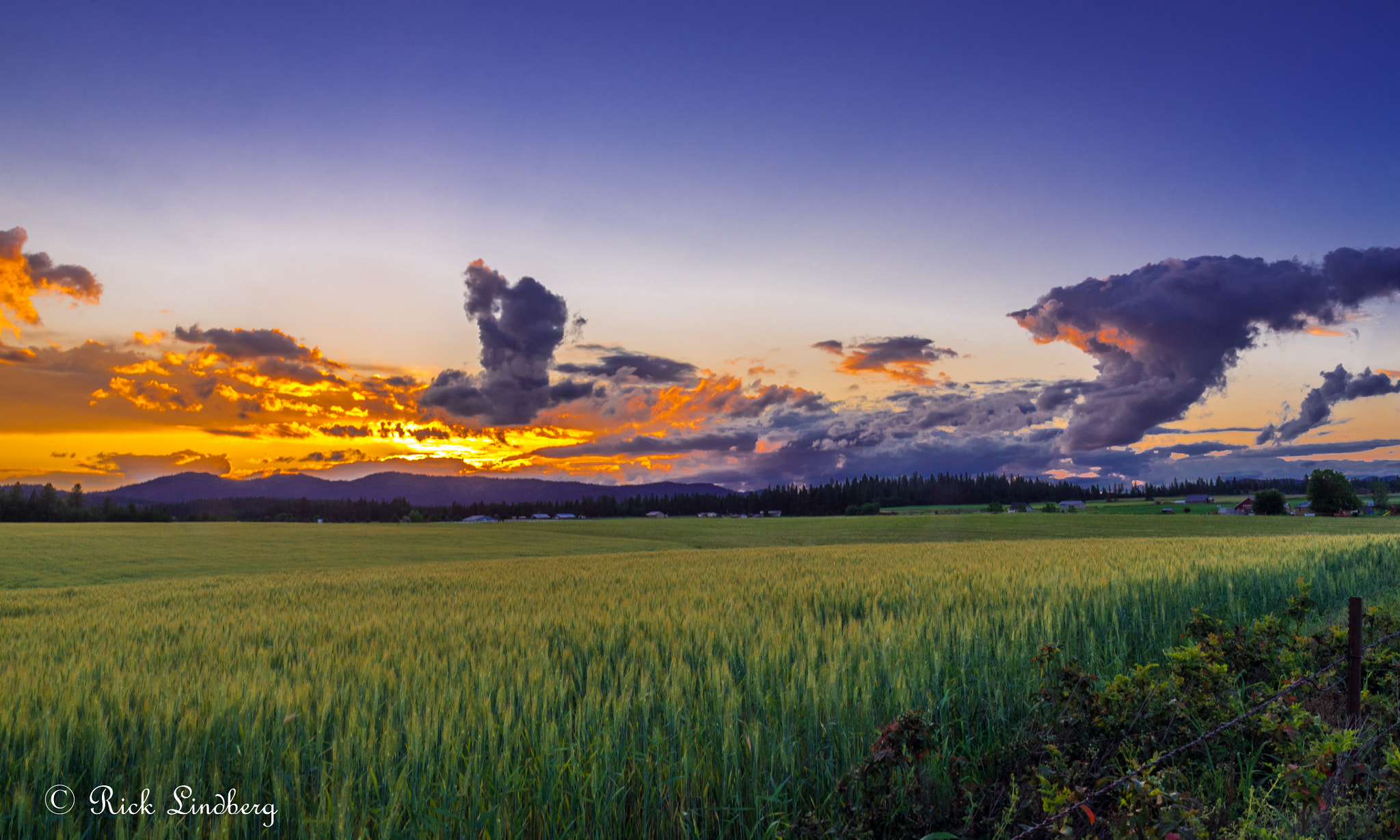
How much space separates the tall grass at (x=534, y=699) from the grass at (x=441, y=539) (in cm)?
2301

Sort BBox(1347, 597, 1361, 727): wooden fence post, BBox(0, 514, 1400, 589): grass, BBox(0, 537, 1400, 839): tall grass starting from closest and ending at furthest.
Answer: BBox(0, 537, 1400, 839): tall grass < BBox(1347, 597, 1361, 727): wooden fence post < BBox(0, 514, 1400, 589): grass

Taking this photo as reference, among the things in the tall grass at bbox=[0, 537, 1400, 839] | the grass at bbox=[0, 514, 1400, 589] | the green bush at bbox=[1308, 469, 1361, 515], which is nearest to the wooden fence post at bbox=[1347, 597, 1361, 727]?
the tall grass at bbox=[0, 537, 1400, 839]

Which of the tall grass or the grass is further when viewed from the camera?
the grass

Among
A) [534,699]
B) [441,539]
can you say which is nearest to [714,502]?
[441,539]

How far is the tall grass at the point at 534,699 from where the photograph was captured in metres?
3.28

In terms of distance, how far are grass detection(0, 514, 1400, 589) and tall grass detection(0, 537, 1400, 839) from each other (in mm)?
23009

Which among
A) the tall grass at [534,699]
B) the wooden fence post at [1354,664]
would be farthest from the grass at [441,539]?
the wooden fence post at [1354,664]

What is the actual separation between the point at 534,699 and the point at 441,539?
53628 millimetres

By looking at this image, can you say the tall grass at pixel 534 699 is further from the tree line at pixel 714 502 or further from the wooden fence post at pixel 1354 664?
the tree line at pixel 714 502

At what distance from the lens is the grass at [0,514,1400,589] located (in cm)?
3075

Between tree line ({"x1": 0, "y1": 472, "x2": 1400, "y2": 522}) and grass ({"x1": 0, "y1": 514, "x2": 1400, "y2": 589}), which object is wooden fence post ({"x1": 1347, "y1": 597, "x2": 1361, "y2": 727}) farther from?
tree line ({"x1": 0, "y1": 472, "x2": 1400, "y2": 522})

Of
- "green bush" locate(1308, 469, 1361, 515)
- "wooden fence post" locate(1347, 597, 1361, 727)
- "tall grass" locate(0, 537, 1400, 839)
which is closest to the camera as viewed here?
"tall grass" locate(0, 537, 1400, 839)

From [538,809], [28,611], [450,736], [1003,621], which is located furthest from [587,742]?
[28,611]

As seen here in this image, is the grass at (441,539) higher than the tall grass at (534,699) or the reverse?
the reverse
